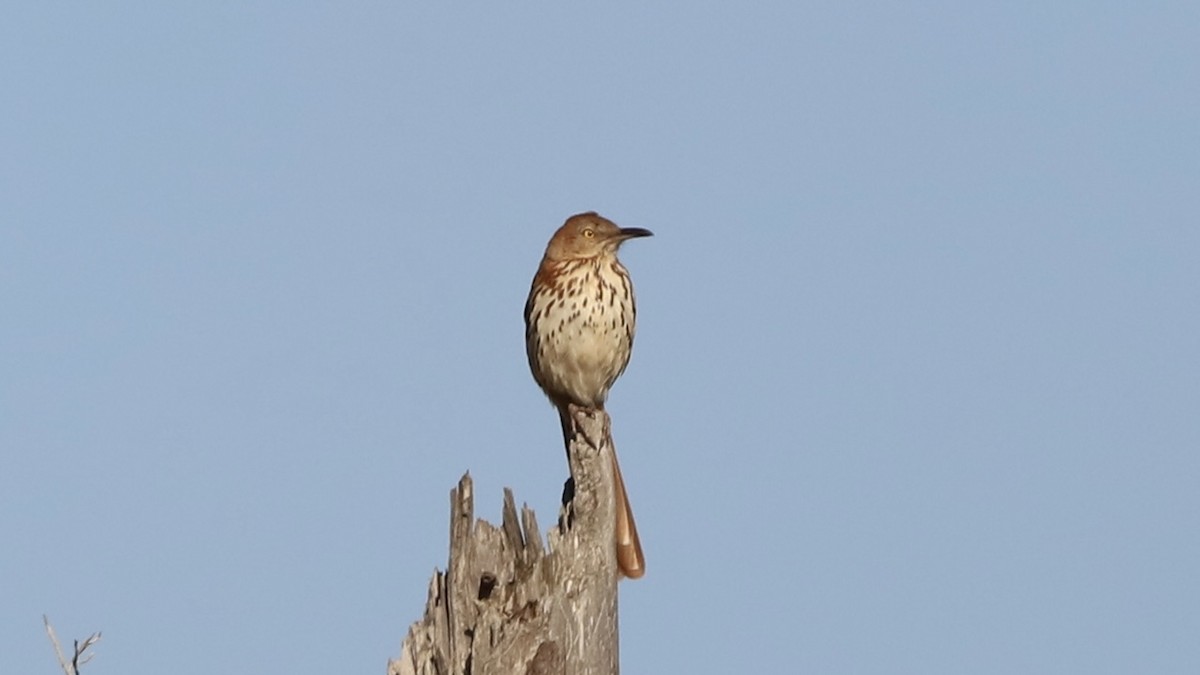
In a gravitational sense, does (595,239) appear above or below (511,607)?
above

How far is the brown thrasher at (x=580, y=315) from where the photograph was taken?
834cm

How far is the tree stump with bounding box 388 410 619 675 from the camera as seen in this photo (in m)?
6.20

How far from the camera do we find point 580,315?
8.34 m

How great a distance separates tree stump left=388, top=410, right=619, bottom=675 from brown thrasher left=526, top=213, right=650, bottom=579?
70.1 inches

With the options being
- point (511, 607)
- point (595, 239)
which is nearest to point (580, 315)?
point (595, 239)

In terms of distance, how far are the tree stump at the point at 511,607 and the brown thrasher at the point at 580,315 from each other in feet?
5.84

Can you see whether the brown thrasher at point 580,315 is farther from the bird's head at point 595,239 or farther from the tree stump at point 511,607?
the tree stump at point 511,607

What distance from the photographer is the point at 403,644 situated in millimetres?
6219

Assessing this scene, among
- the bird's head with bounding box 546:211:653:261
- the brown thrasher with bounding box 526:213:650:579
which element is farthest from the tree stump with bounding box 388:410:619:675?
the bird's head with bounding box 546:211:653:261

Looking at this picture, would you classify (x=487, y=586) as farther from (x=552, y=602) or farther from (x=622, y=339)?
(x=622, y=339)

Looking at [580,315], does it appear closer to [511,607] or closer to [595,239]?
[595,239]

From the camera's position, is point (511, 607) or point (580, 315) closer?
point (511, 607)

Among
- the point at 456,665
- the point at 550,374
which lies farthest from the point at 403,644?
the point at 550,374

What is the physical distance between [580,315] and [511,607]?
225 centimetres
